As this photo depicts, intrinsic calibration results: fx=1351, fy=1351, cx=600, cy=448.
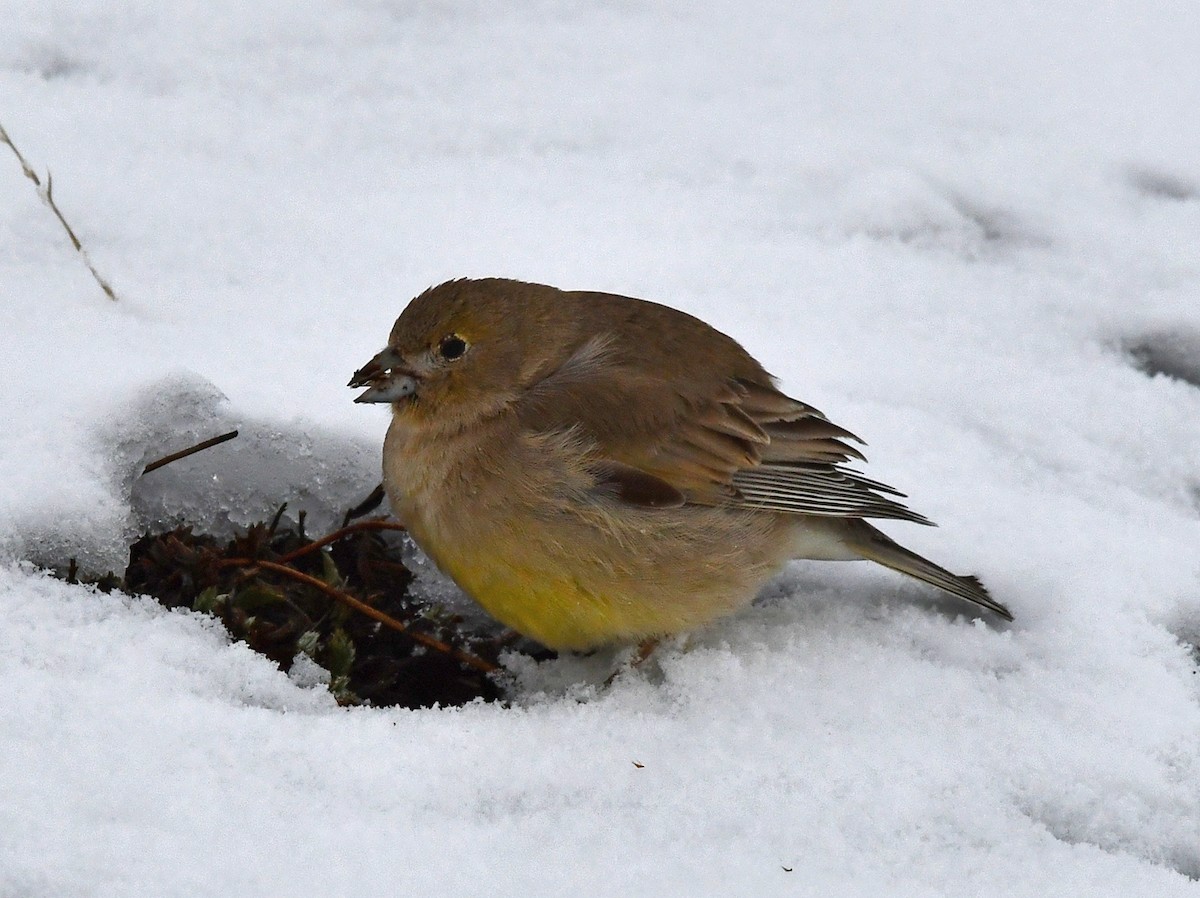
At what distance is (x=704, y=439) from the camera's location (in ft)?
13.6

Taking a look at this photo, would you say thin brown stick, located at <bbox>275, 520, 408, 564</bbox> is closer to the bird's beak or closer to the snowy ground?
the snowy ground

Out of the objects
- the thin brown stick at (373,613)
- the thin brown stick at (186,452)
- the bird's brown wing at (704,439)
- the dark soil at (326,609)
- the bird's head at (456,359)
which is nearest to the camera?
the dark soil at (326,609)

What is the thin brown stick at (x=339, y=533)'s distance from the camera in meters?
3.90

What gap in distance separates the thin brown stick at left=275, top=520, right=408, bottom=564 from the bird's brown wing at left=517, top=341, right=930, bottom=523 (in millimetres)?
543

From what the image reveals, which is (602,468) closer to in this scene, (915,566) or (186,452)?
(915,566)

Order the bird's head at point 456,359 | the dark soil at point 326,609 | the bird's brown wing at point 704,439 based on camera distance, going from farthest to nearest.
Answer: the bird's head at point 456,359 < the bird's brown wing at point 704,439 < the dark soil at point 326,609

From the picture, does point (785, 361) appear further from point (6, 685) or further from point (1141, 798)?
point (6, 685)

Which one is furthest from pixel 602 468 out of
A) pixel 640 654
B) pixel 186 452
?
pixel 186 452

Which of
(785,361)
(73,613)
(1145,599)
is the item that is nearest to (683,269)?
(785,361)

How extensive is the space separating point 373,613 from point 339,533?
0.32m

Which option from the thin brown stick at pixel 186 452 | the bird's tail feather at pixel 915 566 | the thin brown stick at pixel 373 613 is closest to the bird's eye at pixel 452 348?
the thin brown stick at pixel 186 452

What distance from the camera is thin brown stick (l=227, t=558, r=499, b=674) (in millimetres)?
3773

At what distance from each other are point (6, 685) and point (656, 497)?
184 cm

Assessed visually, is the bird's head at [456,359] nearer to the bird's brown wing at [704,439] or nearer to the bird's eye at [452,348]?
the bird's eye at [452,348]
